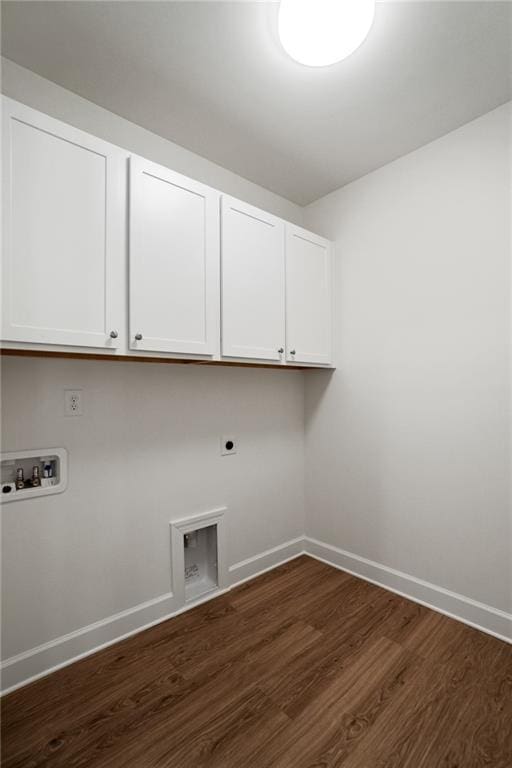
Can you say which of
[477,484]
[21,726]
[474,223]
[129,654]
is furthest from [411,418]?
[21,726]

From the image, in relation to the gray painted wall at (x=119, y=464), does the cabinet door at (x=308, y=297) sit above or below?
above

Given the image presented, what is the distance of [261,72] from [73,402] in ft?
5.61

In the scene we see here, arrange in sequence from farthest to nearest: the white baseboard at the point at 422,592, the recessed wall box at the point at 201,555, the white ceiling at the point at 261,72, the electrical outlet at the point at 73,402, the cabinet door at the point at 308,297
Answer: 1. the cabinet door at the point at 308,297
2. the recessed wall box at the point at 201,555
3. the white baseboard at the point at 422,592
4. the electrical outlet at the point at 73,402
5. the white ceiling at the point at 261,72

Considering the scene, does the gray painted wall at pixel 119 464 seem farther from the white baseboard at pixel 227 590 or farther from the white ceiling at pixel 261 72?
the white ceiling at pixel 261 72

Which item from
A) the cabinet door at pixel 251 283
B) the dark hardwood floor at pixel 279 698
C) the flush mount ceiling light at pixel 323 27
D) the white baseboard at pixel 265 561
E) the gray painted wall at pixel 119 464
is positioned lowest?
the dark hardwood floor at pixel 279 698

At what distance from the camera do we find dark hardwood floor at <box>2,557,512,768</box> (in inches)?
49.6

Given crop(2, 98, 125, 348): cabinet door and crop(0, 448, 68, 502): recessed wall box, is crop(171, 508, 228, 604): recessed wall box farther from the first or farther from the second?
crop(2, 98, 125, 348): cabinet door

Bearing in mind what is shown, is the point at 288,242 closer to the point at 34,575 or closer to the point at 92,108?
the point at 92,108

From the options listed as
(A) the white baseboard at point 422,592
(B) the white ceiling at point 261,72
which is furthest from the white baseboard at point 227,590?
(B) the white ceiling at point 261,72

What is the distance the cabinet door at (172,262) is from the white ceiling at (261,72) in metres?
0.43

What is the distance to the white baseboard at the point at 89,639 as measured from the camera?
5.00 ft

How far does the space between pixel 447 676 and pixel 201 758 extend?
108 centimetres

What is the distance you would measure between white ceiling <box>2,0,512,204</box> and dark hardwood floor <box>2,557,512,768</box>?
265 cm

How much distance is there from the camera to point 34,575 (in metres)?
1.58
